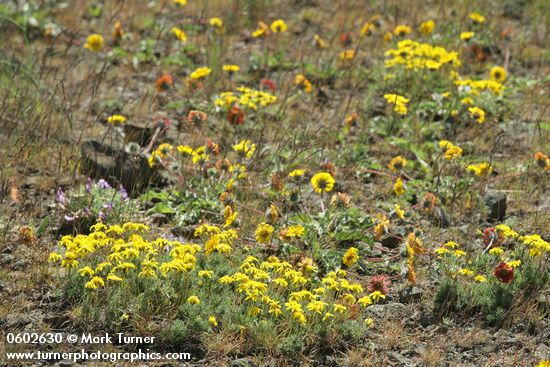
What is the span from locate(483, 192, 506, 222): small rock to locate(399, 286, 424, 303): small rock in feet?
3.64

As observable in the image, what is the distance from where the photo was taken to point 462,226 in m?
5.29

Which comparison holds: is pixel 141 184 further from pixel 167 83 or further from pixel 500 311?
pixel 500 311

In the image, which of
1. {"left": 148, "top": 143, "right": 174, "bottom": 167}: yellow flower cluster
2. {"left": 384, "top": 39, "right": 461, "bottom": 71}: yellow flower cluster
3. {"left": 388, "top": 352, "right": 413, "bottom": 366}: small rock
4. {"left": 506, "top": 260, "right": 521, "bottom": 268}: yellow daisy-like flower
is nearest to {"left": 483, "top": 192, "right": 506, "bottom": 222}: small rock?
{"left": 506, "top": 260, "right": 521, "bottom": 268}: yellow daisy-like flower

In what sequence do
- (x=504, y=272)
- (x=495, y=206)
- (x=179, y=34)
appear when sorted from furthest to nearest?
(x=179, y=34), (x=495, y=206), (x=504, y=272)

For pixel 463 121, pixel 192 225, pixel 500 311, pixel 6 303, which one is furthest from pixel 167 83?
pixel 500 311

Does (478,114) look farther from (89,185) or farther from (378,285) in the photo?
(89,185)

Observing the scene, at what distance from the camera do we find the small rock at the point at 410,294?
451cm

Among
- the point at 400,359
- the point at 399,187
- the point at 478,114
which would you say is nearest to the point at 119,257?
the point at 400,359

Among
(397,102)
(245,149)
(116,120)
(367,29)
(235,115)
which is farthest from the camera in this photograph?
(367,29)

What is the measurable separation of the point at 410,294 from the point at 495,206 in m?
1.19

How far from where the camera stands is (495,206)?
5.35m

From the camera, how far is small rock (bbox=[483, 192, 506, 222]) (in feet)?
17.5

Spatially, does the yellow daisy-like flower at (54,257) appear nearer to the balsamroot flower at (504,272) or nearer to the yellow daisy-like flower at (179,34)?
the balsamroot flower at (504,272)

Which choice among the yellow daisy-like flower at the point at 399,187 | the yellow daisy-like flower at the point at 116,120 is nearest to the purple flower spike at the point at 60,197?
the yellow daisy-like flower at the point at 116,120
